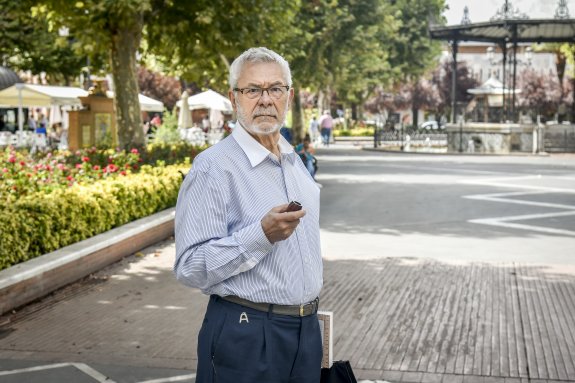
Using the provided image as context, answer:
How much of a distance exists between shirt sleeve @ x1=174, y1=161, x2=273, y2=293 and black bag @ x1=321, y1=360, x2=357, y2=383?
22.2 inches

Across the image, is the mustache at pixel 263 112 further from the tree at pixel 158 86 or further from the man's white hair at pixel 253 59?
the tree at pixel 158 86

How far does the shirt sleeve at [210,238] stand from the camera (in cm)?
273

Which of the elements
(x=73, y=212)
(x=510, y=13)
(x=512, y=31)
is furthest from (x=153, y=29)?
(x=512, y=31)

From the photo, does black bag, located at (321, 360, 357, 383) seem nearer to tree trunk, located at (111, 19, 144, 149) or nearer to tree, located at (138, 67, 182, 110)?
tree trunk, located at (111, 19, 144, 149)

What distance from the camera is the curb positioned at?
292 inches

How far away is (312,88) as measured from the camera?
3612cm

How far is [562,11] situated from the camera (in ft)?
116

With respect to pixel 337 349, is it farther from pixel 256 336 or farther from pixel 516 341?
pixel 256 336

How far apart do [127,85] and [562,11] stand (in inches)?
892

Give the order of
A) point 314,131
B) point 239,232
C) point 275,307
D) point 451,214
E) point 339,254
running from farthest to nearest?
point 314,131, point 451,214, point 339,254, point 275,307, point 239,232

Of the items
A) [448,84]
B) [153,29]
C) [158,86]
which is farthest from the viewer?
[448,84]

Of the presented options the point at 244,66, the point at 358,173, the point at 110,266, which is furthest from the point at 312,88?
the point at 244,66

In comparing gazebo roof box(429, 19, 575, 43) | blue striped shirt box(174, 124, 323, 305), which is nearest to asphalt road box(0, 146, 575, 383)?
blue striped shirt box(174, 124, 323, 305)

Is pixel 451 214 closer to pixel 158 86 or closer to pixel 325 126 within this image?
pixel 325 126
